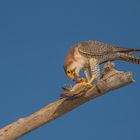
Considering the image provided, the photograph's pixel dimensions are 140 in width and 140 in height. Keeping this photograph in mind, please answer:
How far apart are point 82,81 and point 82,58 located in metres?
0.52

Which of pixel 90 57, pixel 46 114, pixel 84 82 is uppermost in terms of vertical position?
pixel 90 57

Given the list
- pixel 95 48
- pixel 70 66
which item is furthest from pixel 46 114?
pixel 95 48

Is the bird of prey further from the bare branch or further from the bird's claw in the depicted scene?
the bare branch

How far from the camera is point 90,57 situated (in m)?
5.69

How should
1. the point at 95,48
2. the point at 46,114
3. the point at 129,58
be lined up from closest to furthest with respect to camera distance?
the point at 46,114, the point at 129,58, the point at 95,48

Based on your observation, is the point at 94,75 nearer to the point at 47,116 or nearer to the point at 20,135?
the point at 47,116

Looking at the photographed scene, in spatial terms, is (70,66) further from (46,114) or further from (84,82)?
(46,114)

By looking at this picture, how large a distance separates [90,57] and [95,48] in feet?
0.51

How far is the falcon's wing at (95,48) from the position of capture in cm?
559

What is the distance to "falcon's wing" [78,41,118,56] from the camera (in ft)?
18.3

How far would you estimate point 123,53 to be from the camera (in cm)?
549

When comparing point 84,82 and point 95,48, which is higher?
point 95,48

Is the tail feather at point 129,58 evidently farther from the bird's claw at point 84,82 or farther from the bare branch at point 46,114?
the bird's claw at point 84,82

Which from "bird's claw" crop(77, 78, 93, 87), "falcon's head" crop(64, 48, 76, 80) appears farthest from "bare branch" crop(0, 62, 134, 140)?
"falcon's head" crop(64, 48, 76, 80)
